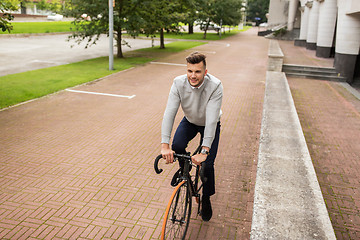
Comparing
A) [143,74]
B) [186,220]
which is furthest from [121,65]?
[186,220]

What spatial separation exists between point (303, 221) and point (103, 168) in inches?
144

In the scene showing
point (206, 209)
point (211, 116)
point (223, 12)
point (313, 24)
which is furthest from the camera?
point (223, 12)

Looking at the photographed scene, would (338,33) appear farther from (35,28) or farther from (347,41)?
(35,28)

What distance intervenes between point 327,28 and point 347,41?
20.9 feet

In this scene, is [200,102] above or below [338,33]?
below

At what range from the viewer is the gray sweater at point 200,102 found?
3.48m

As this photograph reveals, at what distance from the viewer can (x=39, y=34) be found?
3322 centimetres

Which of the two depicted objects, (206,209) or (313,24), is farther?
(313,24)

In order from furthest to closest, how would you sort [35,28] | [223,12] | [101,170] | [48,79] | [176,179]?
1. [35,28]
2. [223,12]
3. [48,79]
4. [101,170]
5. [176,179]

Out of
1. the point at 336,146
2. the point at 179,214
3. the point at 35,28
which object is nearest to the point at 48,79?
the point at 336,146

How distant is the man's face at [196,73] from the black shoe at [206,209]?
64.4 inches

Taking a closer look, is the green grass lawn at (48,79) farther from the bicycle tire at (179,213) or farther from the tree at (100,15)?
the bicycle tire at (179,213)

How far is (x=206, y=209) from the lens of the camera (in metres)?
4.19

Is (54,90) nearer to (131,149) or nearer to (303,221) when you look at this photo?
(131,149)
